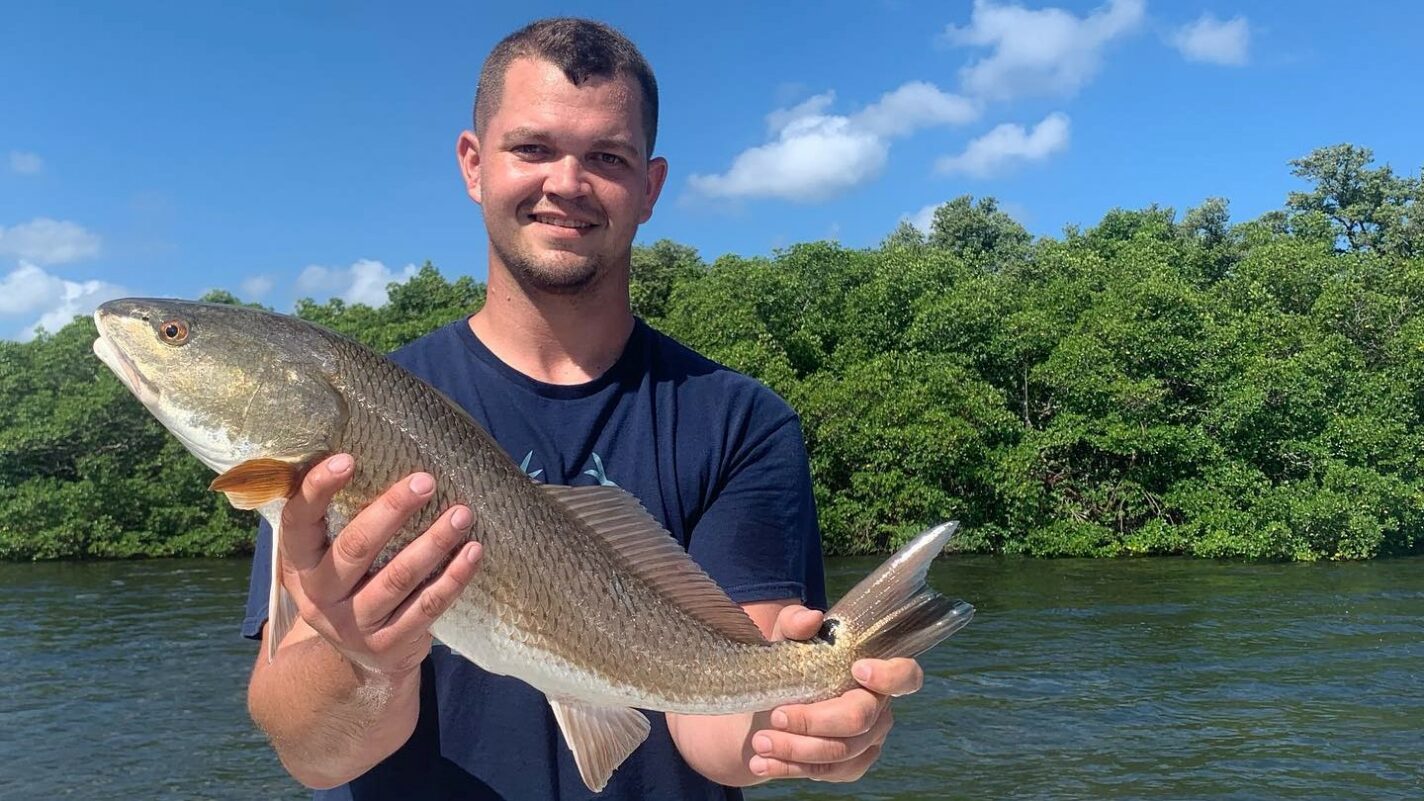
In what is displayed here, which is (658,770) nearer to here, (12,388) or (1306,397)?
(1306,397)

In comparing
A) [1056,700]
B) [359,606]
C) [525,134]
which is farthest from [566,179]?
[1056,700]

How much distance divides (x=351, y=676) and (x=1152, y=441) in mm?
26971

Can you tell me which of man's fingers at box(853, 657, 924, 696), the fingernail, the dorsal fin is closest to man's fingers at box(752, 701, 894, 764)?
man's fingers at box(853, 657, 924, 696)

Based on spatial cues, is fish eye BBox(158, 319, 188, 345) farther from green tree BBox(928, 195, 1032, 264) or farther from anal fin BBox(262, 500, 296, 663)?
green tree BBox(928, 195, 1032, 264)

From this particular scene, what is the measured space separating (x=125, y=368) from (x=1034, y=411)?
29459 millimetres

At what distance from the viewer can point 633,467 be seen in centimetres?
275

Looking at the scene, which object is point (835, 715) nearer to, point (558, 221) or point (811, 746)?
point (811, 746)

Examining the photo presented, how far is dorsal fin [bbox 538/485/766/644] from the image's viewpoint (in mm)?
2410

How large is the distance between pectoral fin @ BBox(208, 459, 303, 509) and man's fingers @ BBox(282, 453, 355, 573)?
0.04 m

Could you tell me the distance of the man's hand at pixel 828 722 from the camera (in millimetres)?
2316

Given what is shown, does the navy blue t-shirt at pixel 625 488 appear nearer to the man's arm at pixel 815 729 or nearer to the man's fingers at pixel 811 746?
the man's arm at pixel 815 729

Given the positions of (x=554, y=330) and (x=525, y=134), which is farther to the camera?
(x=554, y=330)

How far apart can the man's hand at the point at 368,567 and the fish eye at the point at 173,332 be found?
565 mm

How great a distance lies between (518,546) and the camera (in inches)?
89.0
